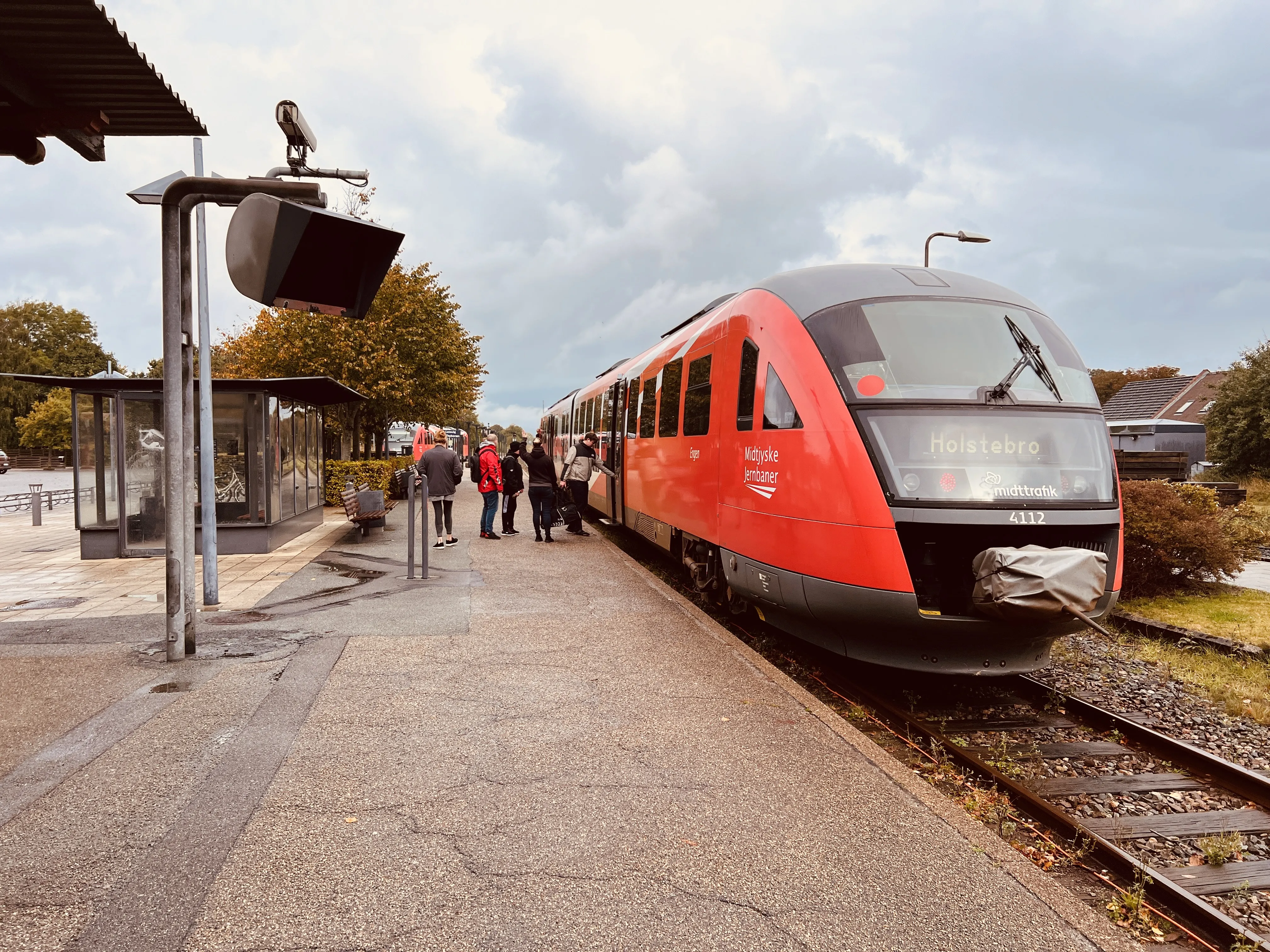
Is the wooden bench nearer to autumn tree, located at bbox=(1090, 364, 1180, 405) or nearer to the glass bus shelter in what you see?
the glass bus shelter

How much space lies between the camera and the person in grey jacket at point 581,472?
1530cm

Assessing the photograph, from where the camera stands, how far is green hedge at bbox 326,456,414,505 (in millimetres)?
18703

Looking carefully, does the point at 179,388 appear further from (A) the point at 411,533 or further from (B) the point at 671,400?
(B) the point at 671,400

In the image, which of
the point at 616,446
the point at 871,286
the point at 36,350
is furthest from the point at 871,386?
the point at 36,350

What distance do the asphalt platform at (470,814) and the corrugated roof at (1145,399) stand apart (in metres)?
62.3

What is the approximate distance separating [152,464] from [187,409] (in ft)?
22.9

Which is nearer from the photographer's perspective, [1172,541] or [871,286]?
[871,286]

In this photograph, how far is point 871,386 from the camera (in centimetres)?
527

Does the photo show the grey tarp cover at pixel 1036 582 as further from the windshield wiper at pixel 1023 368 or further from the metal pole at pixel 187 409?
the metal pole at pixel 187 409

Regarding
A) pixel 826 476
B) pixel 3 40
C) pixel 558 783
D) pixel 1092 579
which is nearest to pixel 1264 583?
pixel 1092 579

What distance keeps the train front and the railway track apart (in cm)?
46

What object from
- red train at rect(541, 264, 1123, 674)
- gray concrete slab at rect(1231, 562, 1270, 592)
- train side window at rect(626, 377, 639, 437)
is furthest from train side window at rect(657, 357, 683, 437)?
gray concrete slab at rect(1231, 562, 1270, 592)

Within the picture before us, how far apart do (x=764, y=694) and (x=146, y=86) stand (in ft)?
15.8

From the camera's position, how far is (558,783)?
157 inches
